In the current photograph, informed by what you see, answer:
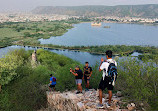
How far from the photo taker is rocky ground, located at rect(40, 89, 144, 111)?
227 inches

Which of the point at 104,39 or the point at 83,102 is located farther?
the point at 104,39

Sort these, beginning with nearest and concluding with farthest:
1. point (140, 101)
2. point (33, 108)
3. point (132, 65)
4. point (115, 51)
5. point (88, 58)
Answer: point (140, 101)
point (132, 65)
point (33, 108)
point (88, 58)
point (115, 51)

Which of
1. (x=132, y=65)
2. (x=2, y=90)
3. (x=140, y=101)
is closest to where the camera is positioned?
(x=140, y=101)

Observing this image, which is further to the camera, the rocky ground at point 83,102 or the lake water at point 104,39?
the lake water at point 104,39

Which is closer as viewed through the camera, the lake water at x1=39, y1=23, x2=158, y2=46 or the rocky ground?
the rocky ground

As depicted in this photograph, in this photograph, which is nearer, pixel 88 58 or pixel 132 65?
pixel 132 65

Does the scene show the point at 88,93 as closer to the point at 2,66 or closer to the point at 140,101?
the point at 140,101

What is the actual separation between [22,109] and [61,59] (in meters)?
21.5

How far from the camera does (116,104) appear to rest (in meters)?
5.96

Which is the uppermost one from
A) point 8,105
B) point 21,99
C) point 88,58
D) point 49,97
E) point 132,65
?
point 132,65

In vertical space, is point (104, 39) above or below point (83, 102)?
below

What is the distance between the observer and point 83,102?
659cm

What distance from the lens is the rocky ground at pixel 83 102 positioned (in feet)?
18.9

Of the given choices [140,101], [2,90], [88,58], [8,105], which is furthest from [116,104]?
[88,58]
